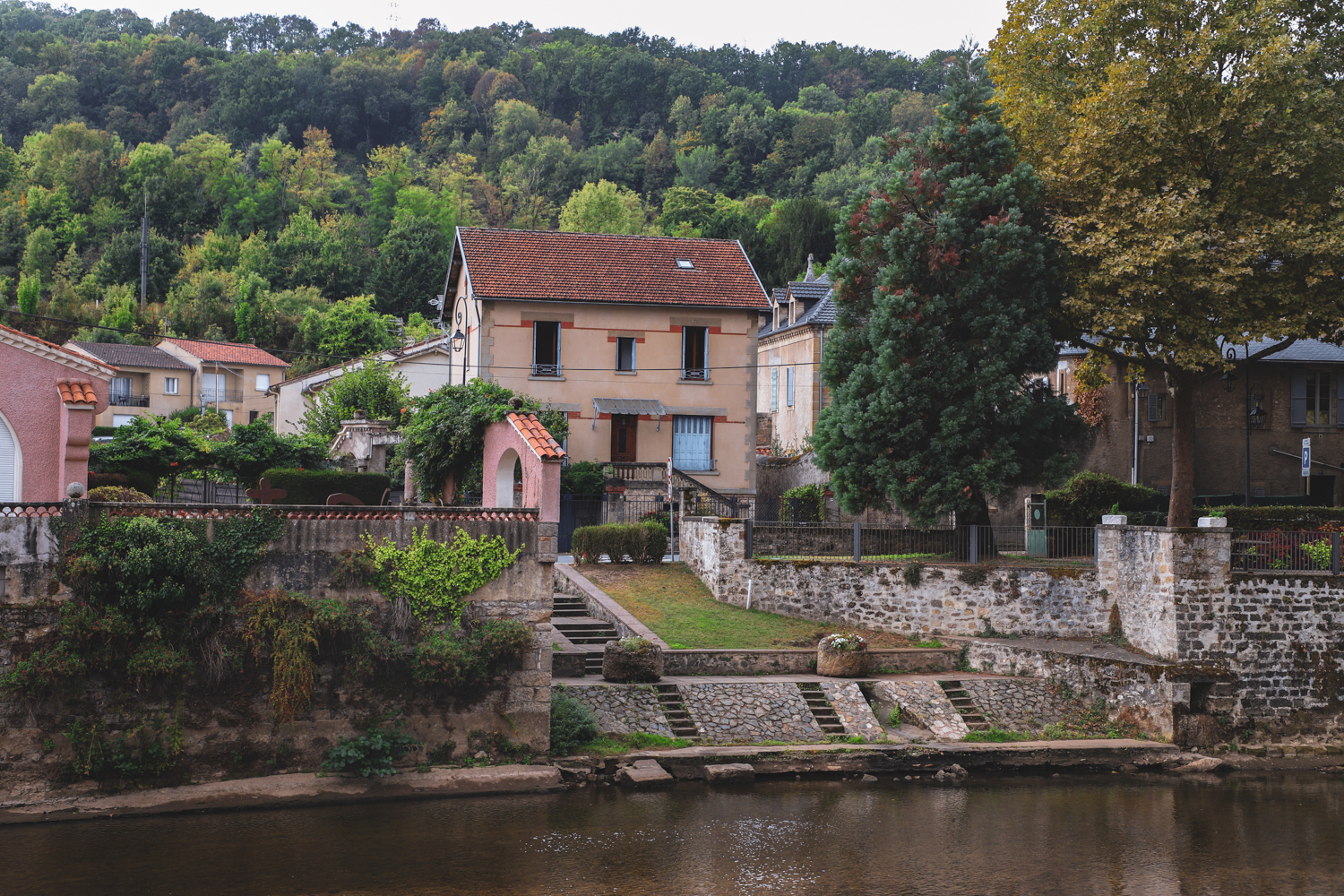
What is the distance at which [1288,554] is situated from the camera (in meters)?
21.2

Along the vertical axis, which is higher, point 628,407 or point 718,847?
point 628,407

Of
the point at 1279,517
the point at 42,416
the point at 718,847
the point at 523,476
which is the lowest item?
the point at 718,847

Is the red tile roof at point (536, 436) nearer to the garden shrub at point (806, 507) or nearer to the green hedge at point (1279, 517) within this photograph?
the garden shrub at point (806, 507)

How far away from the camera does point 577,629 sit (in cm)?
2220

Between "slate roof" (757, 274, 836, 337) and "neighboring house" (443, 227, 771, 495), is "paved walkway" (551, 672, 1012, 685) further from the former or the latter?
"slate roof" (757, 274, 836, 337)

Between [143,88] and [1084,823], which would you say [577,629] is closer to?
[1084,823]

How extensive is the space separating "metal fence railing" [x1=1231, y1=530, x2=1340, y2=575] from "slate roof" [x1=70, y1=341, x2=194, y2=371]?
54.2 m

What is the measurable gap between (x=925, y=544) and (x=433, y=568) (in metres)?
12.5

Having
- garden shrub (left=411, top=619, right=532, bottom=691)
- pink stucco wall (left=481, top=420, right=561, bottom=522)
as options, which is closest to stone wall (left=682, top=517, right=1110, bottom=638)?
pink stucco wall (left=481, top=420, right=561, bottom=522)

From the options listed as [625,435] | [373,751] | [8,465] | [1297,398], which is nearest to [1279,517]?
[1297,398]

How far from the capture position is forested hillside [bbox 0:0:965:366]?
71.7m

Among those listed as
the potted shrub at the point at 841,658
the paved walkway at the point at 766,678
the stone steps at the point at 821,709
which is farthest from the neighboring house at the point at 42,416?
the potted shrub at the point at 841,658

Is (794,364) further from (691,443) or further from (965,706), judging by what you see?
(965,706)

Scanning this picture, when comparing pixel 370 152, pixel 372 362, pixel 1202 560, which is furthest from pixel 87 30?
pixel 1202 560
